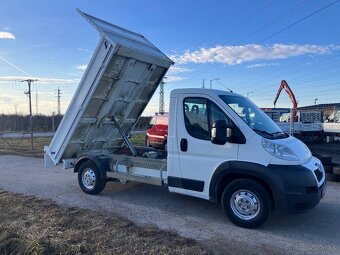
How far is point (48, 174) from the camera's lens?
10.7m

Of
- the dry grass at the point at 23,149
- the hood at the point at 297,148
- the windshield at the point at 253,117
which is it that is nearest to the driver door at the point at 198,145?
the windshield at the point at 253,117

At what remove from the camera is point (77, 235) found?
516 cm

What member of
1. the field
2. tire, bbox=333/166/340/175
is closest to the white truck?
the field

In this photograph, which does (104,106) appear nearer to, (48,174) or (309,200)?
(48,174)

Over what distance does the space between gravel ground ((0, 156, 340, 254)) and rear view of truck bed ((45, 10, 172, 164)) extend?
1194mm

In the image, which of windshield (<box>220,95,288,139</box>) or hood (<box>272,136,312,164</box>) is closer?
hood (<box>272,136,312,164</box>)

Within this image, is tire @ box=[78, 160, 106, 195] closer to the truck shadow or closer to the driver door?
the truck shadow

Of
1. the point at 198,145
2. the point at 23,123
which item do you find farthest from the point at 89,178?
the point at 23,123

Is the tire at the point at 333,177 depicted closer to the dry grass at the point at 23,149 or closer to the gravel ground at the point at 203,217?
the gravel ground at the point at 203,217

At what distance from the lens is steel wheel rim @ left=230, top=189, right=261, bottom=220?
5.65 meters

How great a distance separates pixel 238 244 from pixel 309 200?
1.30 metres

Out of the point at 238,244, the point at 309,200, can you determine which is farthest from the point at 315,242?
the point at 238,244

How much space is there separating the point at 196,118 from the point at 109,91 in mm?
2337

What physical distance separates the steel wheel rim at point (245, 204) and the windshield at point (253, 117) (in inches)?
39.5
